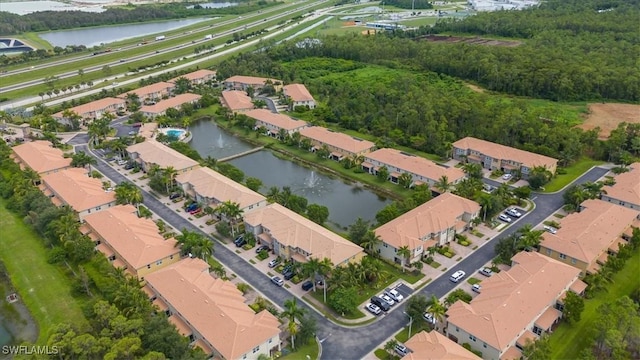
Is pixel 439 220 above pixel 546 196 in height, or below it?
above

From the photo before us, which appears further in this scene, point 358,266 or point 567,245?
point 567,245

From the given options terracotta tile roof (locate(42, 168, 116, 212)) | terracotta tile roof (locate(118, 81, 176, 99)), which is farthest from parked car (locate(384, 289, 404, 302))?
terracotta tile roof (locate(118, 81, 176, 99))

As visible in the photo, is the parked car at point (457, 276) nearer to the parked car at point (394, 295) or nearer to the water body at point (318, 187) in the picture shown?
the parked car at point (394, 295)

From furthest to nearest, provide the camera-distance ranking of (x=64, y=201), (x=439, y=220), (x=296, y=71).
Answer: (x=296, y=71)
(x=64, y=201)
(x=439, y=220)

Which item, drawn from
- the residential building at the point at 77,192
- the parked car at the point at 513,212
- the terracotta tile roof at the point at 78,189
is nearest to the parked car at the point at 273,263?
the residential building at the point at 77,192

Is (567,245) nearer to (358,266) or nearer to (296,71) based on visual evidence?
(358,266)

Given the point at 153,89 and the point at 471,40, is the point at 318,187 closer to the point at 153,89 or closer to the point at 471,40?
the point at 153,89

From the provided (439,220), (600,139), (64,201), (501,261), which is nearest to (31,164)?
(64,201)

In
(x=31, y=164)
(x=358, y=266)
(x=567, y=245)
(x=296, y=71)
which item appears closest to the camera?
(x=358, y=266)
